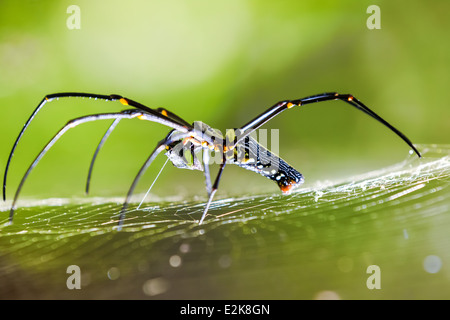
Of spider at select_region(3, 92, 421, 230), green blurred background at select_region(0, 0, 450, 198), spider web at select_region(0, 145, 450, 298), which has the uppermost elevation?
green blurred background at select_region(0, 0, 450, 198)

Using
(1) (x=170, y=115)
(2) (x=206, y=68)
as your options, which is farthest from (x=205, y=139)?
(2) (x=206, y=68)

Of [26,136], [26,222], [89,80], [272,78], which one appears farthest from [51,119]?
[272,78]

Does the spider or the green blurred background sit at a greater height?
the green blurred background

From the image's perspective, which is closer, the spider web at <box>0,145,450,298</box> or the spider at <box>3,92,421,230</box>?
the spider web at <box>0,145,450,298</box>

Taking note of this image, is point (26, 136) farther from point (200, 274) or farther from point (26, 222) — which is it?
point (200, 274)

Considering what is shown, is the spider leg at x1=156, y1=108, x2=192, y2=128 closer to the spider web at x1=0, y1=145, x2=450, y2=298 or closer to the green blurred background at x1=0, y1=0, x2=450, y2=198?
the spider web at x1=0, y1=145, x2=450, y2=298

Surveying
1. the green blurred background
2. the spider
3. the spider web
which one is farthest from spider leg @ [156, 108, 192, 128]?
the green blurred background

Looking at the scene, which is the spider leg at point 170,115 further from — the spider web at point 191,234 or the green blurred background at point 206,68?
the green blurred background at point 206,68

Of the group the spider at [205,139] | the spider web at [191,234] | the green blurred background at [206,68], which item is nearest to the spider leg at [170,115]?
the spider at [205,139]
